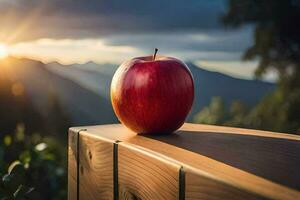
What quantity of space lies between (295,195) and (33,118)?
6.80 ft

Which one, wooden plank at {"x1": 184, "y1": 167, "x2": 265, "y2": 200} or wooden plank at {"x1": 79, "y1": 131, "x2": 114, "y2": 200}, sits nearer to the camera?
wooden plank at {"x1": 184, "y1": 167, "x2": 265, "y2": 200}

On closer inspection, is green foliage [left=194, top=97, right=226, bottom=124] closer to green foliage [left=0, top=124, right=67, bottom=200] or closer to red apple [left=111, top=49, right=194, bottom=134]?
green foliage [left=0, top=124, right=67, bottom=200]

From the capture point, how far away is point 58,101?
2520 millimetres

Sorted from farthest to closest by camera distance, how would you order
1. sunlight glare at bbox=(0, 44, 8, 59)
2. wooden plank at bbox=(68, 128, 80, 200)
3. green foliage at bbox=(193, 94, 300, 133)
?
sunlight glare at bbox=(0, 44, 8, 59)
green foliage at bbox=(193, 94, 300, 133)
wooden plank at bbox=(68, 128, 80, 200)

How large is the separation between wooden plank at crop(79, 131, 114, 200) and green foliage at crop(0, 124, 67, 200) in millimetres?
776

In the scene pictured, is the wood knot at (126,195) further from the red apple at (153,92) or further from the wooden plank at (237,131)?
the wooden plank at (237,131)

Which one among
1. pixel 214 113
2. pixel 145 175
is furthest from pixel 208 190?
pixel 214 113

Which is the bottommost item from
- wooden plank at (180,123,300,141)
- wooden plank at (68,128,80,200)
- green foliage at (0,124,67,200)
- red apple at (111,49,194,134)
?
green foliage at (0,124,67,200)

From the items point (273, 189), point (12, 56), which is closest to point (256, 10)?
point (12, 56)

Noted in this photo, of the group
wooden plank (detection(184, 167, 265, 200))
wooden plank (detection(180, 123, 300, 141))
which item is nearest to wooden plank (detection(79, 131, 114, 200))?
wooden plank (detection(180, 123, 300, 141))

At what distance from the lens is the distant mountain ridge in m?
2.30

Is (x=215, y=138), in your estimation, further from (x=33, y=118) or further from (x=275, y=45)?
(x=33, y=118)

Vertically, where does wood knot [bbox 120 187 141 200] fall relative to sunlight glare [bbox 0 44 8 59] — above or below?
below

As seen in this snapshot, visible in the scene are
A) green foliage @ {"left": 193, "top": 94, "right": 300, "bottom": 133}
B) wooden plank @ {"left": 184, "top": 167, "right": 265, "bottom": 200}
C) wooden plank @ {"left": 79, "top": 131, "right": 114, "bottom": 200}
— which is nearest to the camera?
wooden plank @ {"left": 184, "top": 167, "right": 265, "bottom": 200}
